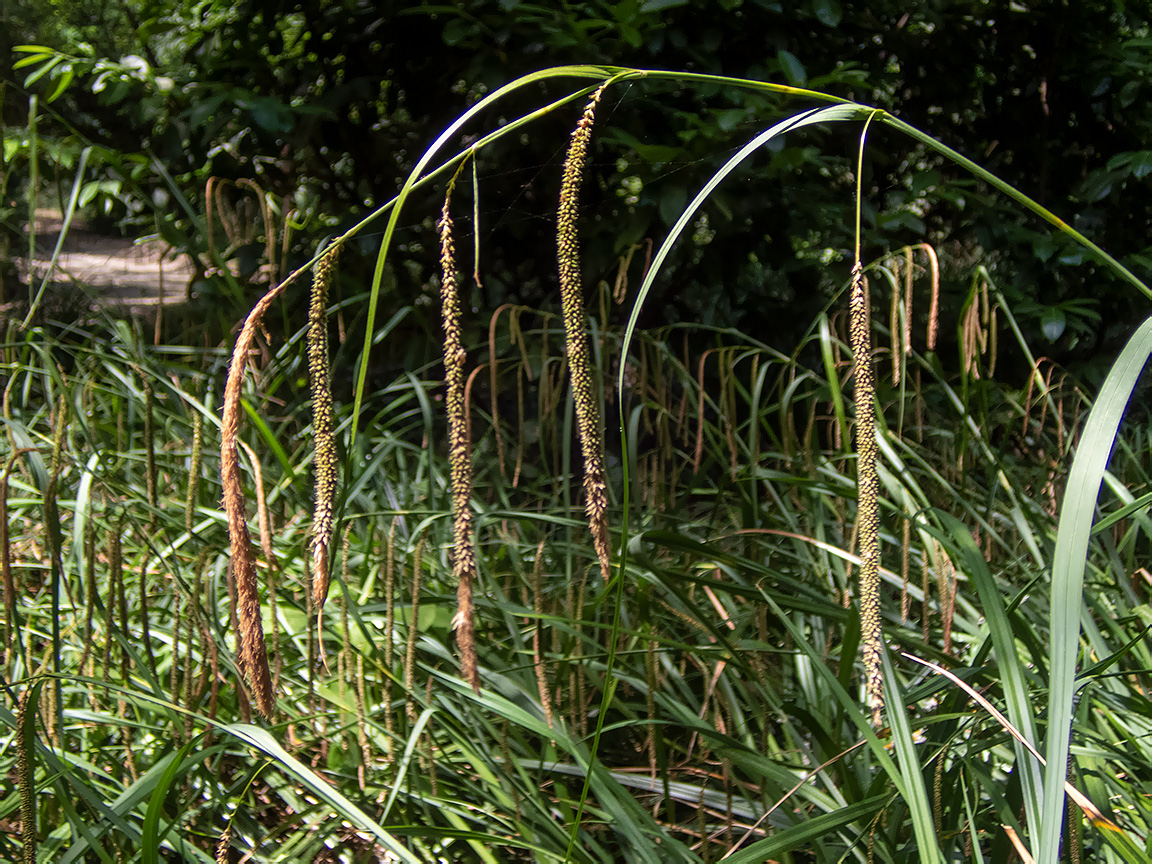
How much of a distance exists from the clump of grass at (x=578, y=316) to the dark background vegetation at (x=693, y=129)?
1.38 m

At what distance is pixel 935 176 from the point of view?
2254 millimetres

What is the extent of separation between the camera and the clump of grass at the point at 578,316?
0.55 m

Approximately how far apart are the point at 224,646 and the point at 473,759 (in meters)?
0.40

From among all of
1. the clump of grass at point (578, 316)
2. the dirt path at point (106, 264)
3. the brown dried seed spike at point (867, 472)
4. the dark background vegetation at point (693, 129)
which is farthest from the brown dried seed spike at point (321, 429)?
the dirt path at point (106, 264)

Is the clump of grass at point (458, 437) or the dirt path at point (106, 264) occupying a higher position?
the clump of grass at point (458, 437)

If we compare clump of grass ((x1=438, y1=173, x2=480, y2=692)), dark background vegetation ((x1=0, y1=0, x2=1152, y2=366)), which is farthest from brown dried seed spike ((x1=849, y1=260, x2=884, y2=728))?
dark background vegetation ((x1=0, y1=0, x2=1152, y2=366))

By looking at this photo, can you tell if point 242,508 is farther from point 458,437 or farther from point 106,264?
point 106,264

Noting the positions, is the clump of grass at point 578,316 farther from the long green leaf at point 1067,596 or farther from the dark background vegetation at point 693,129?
the dark background vegetation at point 693,129

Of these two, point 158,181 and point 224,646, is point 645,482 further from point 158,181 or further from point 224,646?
point 158,181

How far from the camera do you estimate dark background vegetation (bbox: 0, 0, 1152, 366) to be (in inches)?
81.7

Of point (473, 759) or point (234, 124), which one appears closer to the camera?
point (473, 759)

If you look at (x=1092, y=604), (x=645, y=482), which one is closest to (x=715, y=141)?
(x=645, y=482)

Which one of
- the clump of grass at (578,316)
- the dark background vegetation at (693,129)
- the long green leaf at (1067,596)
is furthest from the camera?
the dark background vegetation at (693,129)

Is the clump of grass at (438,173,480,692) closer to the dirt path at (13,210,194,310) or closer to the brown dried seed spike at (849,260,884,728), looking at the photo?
the brown dried seed spike at (849,260,884,728)
